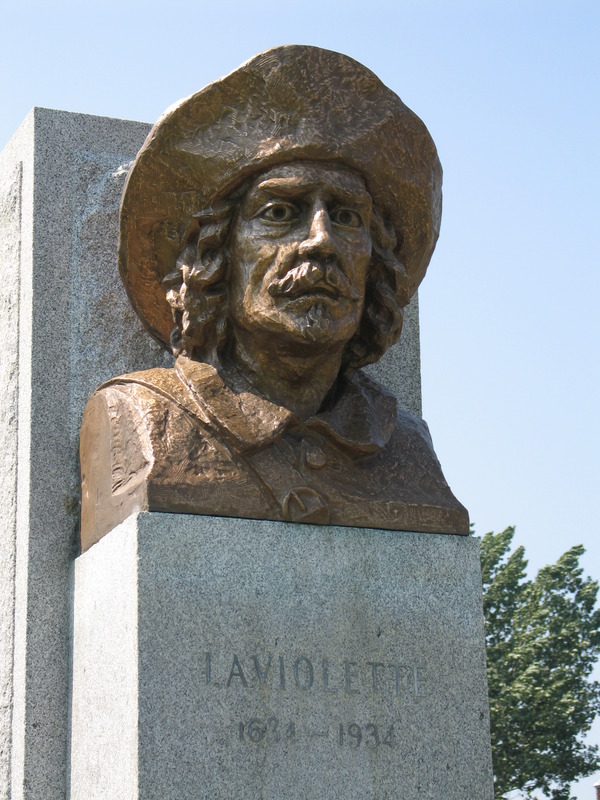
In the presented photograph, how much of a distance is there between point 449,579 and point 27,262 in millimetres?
2222

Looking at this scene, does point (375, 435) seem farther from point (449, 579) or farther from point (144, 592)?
point (144, 592)

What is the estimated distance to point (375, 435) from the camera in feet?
15.9

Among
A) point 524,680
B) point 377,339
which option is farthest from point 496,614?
point 377,339

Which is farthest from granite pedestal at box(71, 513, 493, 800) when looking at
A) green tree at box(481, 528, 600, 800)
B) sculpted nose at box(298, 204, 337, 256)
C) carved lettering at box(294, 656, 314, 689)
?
green tree at box(481, 528, 600, 800)

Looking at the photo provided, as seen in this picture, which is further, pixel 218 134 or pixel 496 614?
pixel 496 614

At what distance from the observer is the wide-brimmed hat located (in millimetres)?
4691

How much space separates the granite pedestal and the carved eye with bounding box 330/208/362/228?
114 cm

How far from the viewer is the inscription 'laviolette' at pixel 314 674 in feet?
→ 13.8

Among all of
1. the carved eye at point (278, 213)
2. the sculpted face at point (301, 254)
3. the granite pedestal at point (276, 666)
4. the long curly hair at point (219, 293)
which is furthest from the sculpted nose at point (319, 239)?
the granite pedestal at point (276, 666)

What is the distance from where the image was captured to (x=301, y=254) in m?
4.57

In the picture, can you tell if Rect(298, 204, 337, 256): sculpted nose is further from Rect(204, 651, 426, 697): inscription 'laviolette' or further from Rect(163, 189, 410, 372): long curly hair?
Rect(204, 651, 426, 697): inscription 'laviolette'

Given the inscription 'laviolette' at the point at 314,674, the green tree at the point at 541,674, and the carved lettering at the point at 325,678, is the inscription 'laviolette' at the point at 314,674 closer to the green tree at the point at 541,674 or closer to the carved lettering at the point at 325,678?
the carved lettering at the point at 325,678

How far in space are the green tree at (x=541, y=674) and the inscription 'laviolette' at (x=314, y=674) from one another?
14.6 m

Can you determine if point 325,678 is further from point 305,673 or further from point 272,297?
point 272,297
